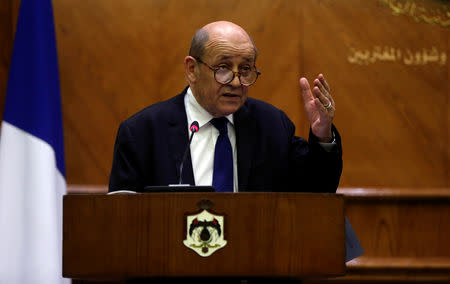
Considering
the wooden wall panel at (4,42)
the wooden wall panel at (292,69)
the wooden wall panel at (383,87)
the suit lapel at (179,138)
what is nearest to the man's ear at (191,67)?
the suit lapel at (179,138)

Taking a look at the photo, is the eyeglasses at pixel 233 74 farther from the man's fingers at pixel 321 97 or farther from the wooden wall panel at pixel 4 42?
the wooden wall panel at pixel 4 42

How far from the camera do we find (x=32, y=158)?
3410 mm

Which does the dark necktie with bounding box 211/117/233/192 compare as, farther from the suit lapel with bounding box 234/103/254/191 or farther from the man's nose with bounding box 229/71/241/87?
the man's nose with bounding box 229/71/241/87

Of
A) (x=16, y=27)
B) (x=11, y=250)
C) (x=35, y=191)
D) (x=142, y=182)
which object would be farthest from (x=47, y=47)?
(x=142, y=182)

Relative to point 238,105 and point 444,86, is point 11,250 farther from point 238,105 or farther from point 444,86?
point 444,86

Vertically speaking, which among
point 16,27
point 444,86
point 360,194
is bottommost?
point 360,194

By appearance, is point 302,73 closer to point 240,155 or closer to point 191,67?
point 191,67

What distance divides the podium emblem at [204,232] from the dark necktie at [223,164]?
0.63 m

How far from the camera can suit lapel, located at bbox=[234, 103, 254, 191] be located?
2.41m

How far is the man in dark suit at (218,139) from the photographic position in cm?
240

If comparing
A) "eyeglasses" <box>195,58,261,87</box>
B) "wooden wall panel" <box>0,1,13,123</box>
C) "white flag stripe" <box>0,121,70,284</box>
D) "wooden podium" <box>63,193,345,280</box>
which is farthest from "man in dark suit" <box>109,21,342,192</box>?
"wooden wall panel" <box>0,1,13,123</box>

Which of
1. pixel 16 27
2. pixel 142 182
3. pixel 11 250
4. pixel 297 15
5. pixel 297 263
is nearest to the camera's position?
pixel 297 263

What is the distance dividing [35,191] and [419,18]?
2505 millimetres

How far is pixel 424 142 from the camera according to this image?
149 inches
